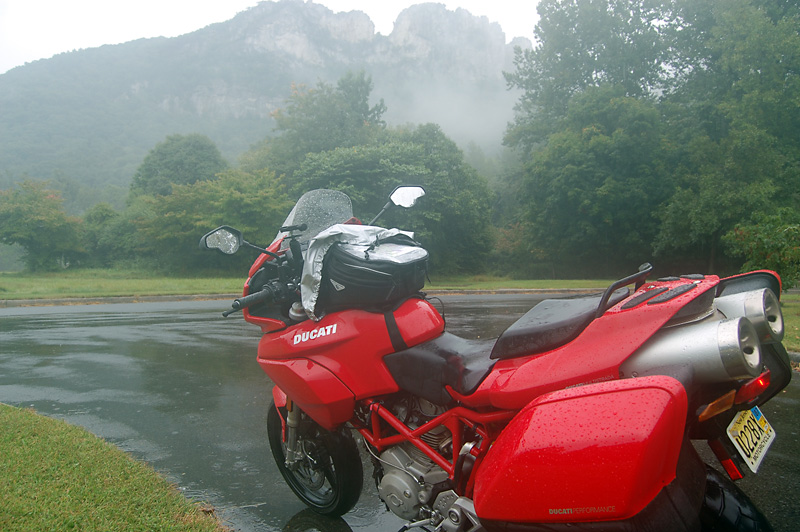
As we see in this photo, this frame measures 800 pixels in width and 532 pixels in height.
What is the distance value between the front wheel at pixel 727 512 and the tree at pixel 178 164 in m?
58.5

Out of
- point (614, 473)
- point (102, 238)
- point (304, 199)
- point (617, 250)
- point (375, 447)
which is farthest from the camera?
point (102, 238)

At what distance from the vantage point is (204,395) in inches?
253

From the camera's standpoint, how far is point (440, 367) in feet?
8.71

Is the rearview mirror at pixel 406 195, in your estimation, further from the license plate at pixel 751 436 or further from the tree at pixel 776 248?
the tree at pixel 776 248

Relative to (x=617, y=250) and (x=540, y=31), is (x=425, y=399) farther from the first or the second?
(x=540, y=31)

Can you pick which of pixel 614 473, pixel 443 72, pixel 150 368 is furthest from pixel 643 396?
pixel 443 72

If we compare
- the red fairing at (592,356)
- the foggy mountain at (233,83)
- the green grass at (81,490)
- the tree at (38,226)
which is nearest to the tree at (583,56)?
the tree at (38,226)

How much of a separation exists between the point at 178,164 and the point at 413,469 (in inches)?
2446

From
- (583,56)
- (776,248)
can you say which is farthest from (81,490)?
(583,56)

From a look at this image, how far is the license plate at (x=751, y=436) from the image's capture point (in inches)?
83.5

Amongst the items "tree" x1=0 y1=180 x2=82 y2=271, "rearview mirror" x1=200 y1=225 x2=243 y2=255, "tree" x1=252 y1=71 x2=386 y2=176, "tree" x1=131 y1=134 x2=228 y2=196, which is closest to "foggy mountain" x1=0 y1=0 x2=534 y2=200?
"tree" x1=131 y1=134 x2=228 y2=196

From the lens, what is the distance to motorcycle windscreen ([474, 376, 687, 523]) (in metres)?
1.72

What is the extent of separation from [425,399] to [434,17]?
202 metres

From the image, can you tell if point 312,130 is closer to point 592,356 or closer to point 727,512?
point 592,356
